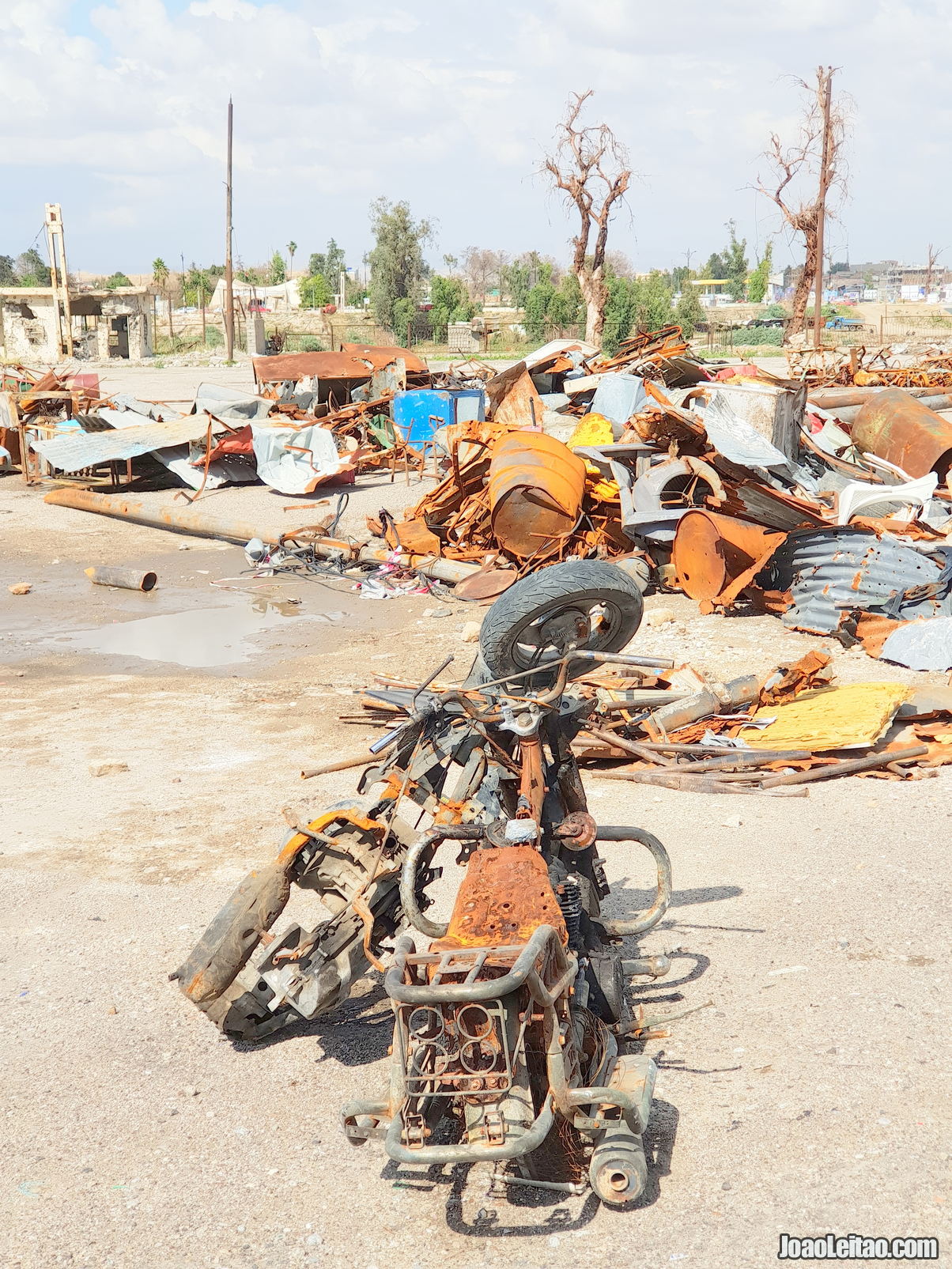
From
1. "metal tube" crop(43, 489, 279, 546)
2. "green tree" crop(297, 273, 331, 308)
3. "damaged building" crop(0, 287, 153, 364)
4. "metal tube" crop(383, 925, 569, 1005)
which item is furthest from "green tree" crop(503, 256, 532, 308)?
"metal tube" crop(383, 925, 569, 1005)

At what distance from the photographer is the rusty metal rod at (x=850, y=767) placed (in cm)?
650

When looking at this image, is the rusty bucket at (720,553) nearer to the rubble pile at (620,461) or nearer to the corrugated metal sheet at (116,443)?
the rubble pile at (620,461)

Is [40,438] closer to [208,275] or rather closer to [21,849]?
[21,849]

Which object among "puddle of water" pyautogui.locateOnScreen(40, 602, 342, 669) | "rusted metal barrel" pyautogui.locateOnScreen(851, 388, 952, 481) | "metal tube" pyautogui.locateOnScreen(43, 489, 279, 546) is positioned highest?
"rusted metal barrel" pyautogui.locateOnScreen(851, 388, 952, 481)

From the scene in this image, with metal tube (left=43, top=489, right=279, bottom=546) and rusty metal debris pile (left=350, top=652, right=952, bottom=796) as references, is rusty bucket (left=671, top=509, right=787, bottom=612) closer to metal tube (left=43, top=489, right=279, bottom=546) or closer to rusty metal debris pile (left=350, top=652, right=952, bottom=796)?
rusty metal debris pile (left=350, top=652, right=952, bottom=796)

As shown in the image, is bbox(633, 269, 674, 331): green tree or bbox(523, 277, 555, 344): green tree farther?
bbox(523, 277, 555, 344): green tree

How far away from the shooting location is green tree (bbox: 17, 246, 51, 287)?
2874 inches

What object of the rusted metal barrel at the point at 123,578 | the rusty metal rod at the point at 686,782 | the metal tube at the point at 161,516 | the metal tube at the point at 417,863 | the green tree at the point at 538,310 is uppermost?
the green tree at the point at 538,310

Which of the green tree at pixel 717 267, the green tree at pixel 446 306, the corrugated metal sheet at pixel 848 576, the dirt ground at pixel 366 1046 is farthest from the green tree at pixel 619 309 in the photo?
the green tree at pixel 717 267

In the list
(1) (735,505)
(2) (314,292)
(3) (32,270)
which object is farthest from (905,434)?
(3) (32,270)

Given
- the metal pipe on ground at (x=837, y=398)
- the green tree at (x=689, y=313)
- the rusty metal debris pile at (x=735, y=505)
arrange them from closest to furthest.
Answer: the rusty metal debris pile at (x=735, y=505)
the metal pipe on ground at (x=837, y=398)
the green tree at (x=689, y=313)

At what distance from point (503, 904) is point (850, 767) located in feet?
12.8

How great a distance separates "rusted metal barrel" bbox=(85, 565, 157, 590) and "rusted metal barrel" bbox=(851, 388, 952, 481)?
32.2 ft

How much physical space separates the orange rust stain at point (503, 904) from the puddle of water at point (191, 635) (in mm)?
7201
